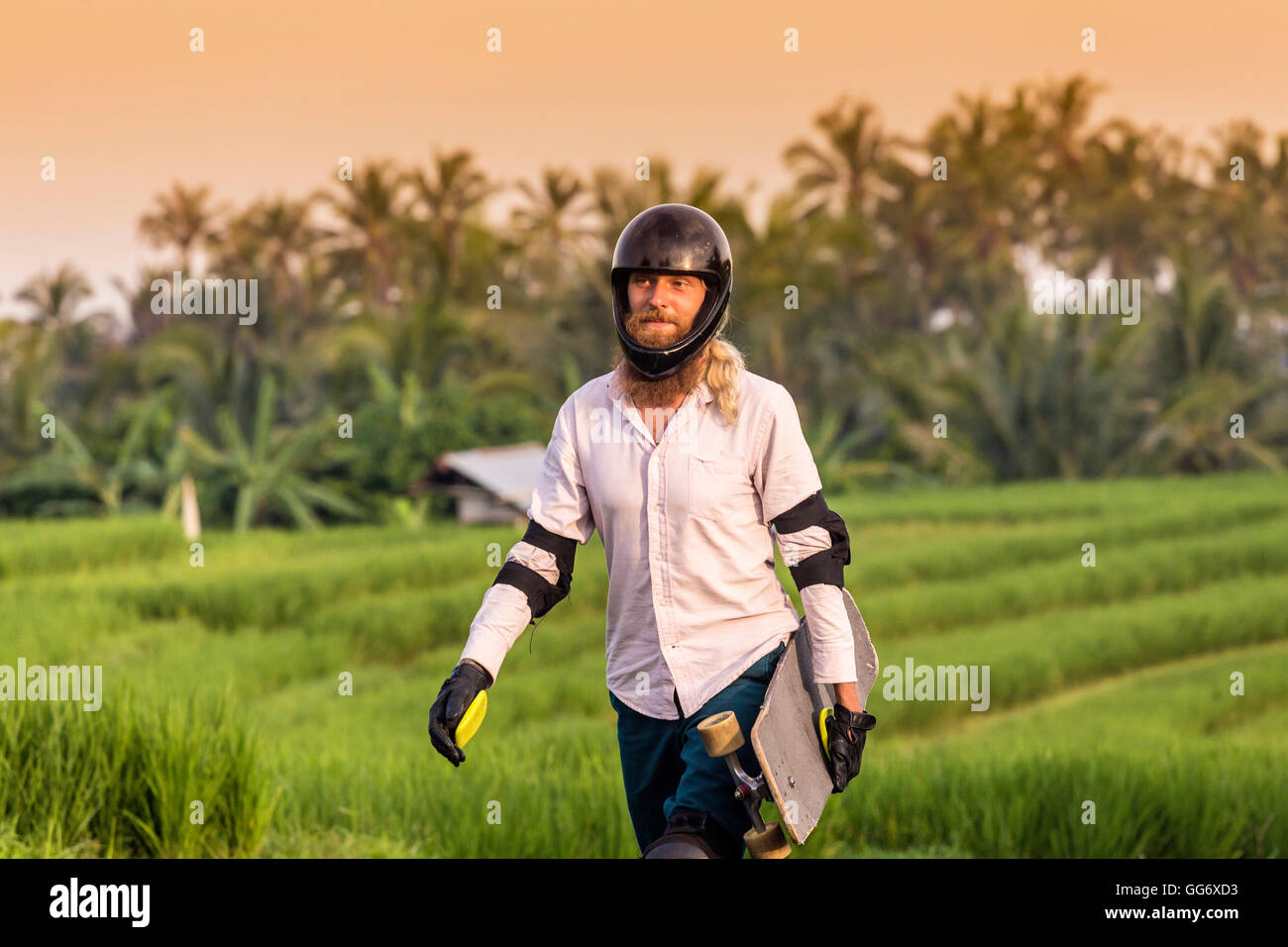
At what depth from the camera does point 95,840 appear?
7254 millimetres

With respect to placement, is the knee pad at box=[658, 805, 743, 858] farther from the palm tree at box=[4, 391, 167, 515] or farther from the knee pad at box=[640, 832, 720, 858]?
the palm tree at box=[4, 391, 167, 515]

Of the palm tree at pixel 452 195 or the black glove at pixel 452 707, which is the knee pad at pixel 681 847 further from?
the palm tree at pixel 452 195

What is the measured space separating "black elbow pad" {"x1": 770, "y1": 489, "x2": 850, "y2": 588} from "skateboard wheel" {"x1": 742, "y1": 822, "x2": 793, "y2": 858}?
61 centimetres

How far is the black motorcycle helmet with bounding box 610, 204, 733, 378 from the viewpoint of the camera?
12.7ft

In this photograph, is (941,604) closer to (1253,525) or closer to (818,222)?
(1253,525)

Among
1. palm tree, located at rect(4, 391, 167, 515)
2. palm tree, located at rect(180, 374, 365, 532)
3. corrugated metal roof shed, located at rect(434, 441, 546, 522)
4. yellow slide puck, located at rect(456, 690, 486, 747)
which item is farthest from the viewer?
palm tree, located at rect(4, 391, 167, 515)

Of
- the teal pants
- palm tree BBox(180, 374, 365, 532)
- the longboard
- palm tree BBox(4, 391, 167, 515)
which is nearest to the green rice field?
the teal pants

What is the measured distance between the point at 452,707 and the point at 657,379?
3.22 feet

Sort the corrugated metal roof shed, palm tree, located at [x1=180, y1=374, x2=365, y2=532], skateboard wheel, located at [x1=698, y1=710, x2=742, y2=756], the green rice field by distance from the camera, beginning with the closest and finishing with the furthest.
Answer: skateboard wheel, located at [x1=698, y1=710, x2=742, y2=756] < the green rice field < the corrugated metal roof shed < palm tree, located at [x1=180, y1=374, x2=365, y2=532]

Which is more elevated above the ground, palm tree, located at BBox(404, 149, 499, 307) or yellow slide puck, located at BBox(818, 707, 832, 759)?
palm tree, located at BBox(404, 149, 499, 307)

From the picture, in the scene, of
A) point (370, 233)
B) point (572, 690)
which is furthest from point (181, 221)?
point (572, 690)

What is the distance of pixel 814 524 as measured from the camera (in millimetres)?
3783

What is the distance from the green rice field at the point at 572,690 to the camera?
7.36 meters
